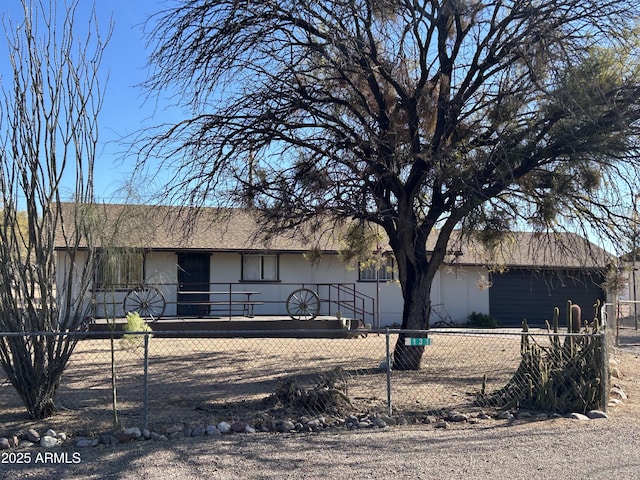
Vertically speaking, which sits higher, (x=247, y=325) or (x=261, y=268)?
(x=261, y=268)

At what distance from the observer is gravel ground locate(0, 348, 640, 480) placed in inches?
223

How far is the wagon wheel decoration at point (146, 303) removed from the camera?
61.1ft

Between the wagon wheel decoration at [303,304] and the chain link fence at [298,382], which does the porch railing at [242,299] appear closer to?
the wagon wheel decoration at [303,304]

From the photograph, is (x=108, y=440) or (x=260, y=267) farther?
(x=260, y=267)

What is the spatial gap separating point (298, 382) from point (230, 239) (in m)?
12.6

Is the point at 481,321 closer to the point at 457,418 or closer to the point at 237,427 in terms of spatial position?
the point at 457,418

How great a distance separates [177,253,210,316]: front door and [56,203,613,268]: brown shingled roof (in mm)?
699

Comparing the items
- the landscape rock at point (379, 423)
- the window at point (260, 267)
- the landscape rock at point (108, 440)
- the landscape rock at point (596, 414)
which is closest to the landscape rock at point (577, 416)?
the landscape rock at point (596, 414)

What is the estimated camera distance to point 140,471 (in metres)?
5.67

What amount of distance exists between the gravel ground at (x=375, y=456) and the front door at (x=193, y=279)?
14.2 metres

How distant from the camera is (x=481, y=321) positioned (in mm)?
23906

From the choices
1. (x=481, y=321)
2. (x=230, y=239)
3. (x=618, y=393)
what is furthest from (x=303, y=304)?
(x=618, y=393)

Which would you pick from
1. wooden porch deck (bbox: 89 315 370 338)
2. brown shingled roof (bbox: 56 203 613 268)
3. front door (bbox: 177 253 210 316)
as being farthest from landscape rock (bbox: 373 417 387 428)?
front door (bbox: 177 253 210 316)

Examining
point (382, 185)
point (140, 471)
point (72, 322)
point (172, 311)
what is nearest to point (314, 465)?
point (140, 471)
